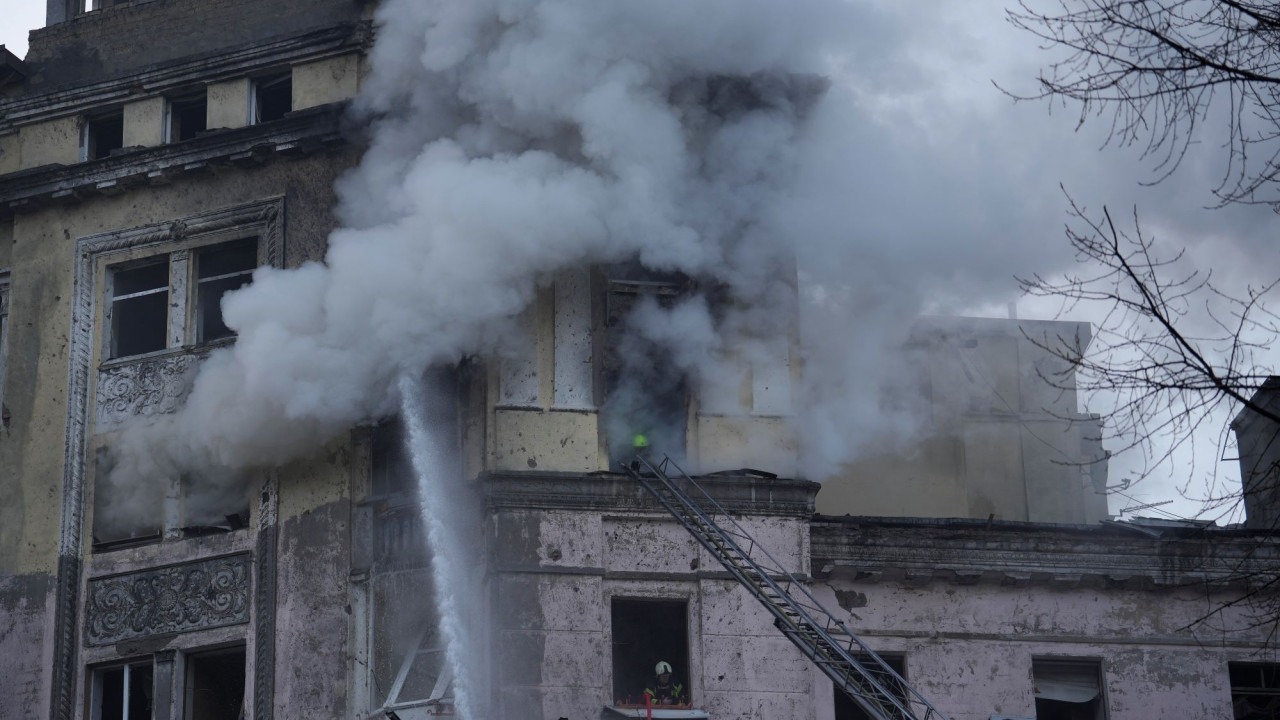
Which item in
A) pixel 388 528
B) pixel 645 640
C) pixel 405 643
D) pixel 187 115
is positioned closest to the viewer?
pixel 645 640

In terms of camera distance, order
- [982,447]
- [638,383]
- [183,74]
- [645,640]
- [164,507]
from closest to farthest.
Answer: [645,640] → [638,383] → [164,507] → [183,74] → [982,447]

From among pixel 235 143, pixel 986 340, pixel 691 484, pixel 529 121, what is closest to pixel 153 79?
pixel 235 143

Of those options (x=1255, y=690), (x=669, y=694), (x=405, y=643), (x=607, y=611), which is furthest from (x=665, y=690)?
(x=1255, y=690)

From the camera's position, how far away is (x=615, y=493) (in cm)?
2127

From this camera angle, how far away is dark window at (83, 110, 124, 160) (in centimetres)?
2573

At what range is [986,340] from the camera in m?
29.9

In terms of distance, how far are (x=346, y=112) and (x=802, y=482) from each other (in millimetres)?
7616

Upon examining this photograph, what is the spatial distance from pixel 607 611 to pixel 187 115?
975 cm

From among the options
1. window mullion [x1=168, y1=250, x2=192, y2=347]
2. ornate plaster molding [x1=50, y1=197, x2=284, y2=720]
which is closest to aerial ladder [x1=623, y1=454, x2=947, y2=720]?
ornate plaster molding [x1=50, y1=197, x2=284, y2=720]

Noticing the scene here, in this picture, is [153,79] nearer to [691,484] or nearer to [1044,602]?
[691,484]

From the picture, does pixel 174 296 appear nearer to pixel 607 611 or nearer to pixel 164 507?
pixel 164 507

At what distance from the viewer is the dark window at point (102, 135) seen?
25.7m

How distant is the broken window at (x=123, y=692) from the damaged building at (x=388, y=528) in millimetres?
43

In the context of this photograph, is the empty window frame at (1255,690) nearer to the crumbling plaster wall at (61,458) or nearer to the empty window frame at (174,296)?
the crumbling plaster wall at (61,458)
